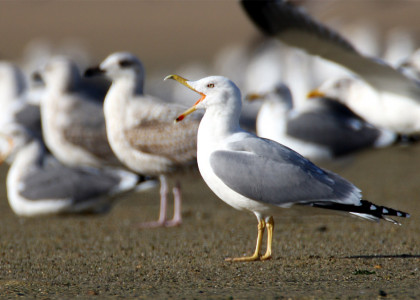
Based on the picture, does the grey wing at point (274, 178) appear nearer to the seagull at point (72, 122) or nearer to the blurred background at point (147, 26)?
the seagull at point (72, 122)

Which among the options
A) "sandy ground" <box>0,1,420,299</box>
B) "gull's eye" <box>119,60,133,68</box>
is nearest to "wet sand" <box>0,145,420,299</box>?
"sandy ground" <box>0,1,420,299</box>

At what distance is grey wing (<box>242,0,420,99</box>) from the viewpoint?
702cm

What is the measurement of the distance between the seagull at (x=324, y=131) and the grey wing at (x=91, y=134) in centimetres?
164

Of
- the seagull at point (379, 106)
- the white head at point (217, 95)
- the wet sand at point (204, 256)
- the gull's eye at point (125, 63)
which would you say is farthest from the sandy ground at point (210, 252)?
the gull's eye at point (125, 63)

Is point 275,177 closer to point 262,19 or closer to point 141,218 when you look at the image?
point 262,19

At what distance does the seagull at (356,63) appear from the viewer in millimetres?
7059

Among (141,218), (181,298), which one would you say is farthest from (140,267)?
(141,218)

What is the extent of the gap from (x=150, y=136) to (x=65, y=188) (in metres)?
0.99

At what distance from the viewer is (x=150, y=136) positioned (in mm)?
7438

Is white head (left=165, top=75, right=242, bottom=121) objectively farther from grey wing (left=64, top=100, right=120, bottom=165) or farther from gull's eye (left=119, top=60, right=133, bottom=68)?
grey wing (left=64, top=100, right=120, bottom=165)

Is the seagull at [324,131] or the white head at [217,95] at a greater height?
the seagull at [324,131]

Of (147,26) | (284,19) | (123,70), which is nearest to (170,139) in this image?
(123,70)

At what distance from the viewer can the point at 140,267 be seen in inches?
200

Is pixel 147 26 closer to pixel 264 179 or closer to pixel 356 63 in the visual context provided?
pixel 356 63
